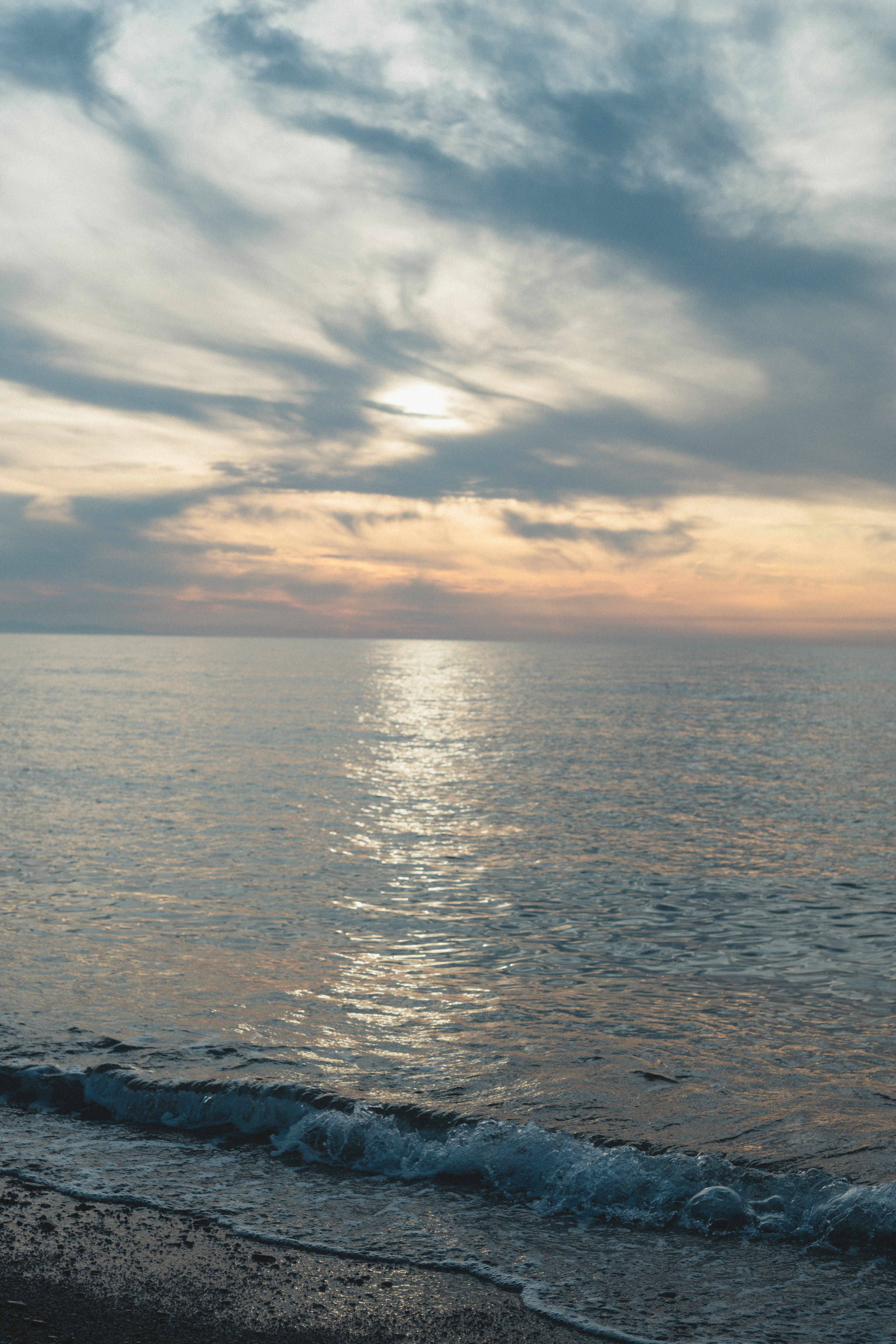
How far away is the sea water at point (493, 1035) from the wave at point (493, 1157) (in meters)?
0.03

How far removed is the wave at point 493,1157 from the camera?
7477 mm

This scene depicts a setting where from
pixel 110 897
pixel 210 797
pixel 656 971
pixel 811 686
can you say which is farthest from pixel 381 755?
pixel 811 686

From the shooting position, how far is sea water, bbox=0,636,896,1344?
7.24 meters

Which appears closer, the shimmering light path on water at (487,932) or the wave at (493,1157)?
the wave at (493,1157)

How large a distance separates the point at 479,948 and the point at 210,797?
19035 mm

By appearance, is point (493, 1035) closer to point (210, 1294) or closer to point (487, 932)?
point (487, 932)

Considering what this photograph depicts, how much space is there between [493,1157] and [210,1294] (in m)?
2.94

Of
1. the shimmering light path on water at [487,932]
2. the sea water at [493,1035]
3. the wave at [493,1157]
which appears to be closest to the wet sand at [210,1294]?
the sea water at [493,1035]

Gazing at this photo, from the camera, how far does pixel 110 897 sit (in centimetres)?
1870

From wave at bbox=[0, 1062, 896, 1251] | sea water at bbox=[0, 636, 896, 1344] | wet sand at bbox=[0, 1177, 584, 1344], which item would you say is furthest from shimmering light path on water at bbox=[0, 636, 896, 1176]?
wet sand at bbox=[0, 1177, 584, 1344]

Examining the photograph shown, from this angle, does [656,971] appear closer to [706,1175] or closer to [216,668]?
[706,1175]

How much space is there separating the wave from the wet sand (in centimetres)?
163

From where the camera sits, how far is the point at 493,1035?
11805 millimetres

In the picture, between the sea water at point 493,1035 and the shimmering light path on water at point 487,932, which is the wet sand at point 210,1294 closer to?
the sea water at point 493,1035
